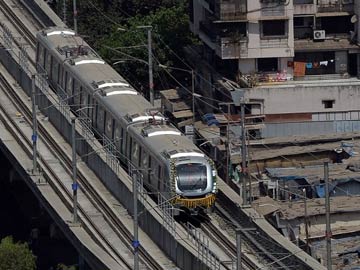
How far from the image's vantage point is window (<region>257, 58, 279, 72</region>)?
79750 mm

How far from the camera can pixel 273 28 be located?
79.3m

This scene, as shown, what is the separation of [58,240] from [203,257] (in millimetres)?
14555

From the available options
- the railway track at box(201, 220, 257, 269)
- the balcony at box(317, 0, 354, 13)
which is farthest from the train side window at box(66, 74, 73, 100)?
the railway track at box(201, 220, 257, 269)

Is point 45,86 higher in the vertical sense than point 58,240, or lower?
higher

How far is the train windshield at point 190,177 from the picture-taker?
57.6 meters

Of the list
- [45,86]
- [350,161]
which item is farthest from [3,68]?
[350,161]

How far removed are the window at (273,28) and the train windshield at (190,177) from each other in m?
22.3

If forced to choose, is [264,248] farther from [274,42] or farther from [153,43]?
[153,43]

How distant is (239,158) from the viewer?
230ft

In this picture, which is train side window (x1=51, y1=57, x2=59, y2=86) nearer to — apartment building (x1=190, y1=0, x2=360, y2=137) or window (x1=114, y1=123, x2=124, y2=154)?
apartment building (x1=190, y1=0, x2=360, y2=137)

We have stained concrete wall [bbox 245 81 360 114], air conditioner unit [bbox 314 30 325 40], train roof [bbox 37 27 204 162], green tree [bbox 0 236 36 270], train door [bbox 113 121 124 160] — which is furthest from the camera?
air conditioner unit [bbox 314 30 325 40]

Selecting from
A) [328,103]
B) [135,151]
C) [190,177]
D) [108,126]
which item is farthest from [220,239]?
[328,103]

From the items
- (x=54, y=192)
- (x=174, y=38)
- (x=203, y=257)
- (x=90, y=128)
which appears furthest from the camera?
(x=174, y=38)

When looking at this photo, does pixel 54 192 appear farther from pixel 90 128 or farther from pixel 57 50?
pixel 57 50
